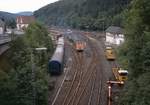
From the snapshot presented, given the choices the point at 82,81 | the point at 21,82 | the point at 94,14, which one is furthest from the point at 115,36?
the point at 21,82

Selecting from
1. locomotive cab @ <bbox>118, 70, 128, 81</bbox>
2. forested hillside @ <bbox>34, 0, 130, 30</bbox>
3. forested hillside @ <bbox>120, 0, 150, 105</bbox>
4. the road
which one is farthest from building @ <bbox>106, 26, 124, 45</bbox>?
forested hillside @ <bbox>120, 0, 150, 105</bbox>

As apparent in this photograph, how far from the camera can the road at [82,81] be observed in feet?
131

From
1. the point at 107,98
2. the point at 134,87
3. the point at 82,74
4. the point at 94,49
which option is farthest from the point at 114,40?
the point at 134,87

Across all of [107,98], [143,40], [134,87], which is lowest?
[107,98]

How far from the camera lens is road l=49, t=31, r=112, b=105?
3988 centimetres

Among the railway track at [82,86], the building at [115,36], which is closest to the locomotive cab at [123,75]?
the railway track at [82,86]

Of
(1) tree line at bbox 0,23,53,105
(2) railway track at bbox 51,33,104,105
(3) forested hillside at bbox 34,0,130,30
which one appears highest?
(3) forested hillside at bbox 34,0,130,30

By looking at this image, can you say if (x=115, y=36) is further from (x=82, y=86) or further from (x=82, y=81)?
(x=82, y=86)

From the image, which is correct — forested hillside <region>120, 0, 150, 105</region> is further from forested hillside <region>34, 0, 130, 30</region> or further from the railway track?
forested hillside <region>34, 0, 130, 30</region>

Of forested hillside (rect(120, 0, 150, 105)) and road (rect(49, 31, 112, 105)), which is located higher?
forested hillside (rect(120, 0, 150, 105))

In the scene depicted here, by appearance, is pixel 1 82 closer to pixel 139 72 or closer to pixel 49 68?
pixel 139 72

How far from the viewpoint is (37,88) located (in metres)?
33.2

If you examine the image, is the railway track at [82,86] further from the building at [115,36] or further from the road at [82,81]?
the building at [115,36]

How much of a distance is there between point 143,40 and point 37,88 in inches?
407
